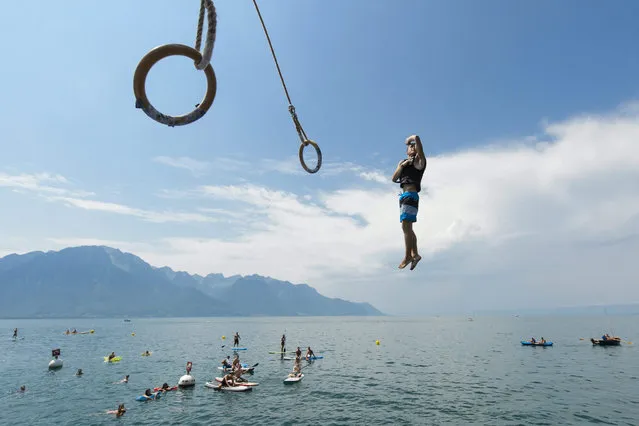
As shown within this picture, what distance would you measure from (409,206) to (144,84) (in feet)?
16.7

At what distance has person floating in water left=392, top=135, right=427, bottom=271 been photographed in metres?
7.43

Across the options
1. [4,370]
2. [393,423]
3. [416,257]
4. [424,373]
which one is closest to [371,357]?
[424,373]

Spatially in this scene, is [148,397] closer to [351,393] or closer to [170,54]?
[351,393]

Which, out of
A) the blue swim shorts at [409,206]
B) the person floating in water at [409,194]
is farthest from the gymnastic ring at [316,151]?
the blue swim shorts at [409,206]

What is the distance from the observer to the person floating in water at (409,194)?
743 cm

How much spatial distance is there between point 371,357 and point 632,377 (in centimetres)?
3736

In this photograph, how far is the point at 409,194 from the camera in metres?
7.43

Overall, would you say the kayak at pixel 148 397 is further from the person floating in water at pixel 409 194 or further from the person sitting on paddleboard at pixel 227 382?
the person floating in water at pixel 409 194

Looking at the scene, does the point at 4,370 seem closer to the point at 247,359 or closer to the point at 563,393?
the point at 247,359

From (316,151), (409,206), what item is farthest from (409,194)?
(316,151)

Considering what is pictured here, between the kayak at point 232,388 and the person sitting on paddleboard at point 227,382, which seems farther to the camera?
the person sitting on paddleboard at point 227,382

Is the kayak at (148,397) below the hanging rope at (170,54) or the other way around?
below

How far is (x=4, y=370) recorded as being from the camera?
177 ft

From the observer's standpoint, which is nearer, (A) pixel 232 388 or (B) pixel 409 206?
(B) pixel 409 206
